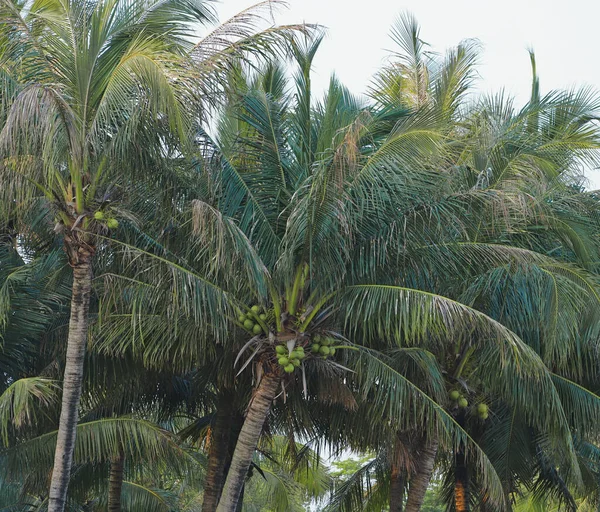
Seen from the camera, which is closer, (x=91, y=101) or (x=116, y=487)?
(x=91, y=101)

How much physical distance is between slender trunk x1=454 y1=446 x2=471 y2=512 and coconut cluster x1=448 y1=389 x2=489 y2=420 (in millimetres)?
1973

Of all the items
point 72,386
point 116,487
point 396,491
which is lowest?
point 116,487

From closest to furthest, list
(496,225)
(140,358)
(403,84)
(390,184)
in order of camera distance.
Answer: (390,184) < (496,225) < (140,358) < (403,84)

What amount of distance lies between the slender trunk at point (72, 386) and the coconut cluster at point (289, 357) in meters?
2.49

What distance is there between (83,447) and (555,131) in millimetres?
8496

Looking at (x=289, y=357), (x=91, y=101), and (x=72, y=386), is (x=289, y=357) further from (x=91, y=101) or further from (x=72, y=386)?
(x=91, y=101)

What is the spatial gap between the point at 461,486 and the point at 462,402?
3.35 meters

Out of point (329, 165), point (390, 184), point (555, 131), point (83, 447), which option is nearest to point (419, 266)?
point (390, 184)

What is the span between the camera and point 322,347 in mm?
12938

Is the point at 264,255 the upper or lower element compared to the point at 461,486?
upper

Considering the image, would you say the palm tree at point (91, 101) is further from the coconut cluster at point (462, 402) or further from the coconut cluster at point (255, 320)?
the coconut cluster at point (462, 402)

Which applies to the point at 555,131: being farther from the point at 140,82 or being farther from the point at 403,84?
the point at 140,82

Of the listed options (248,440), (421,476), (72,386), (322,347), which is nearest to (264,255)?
(322,347)

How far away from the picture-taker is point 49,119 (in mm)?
10375
